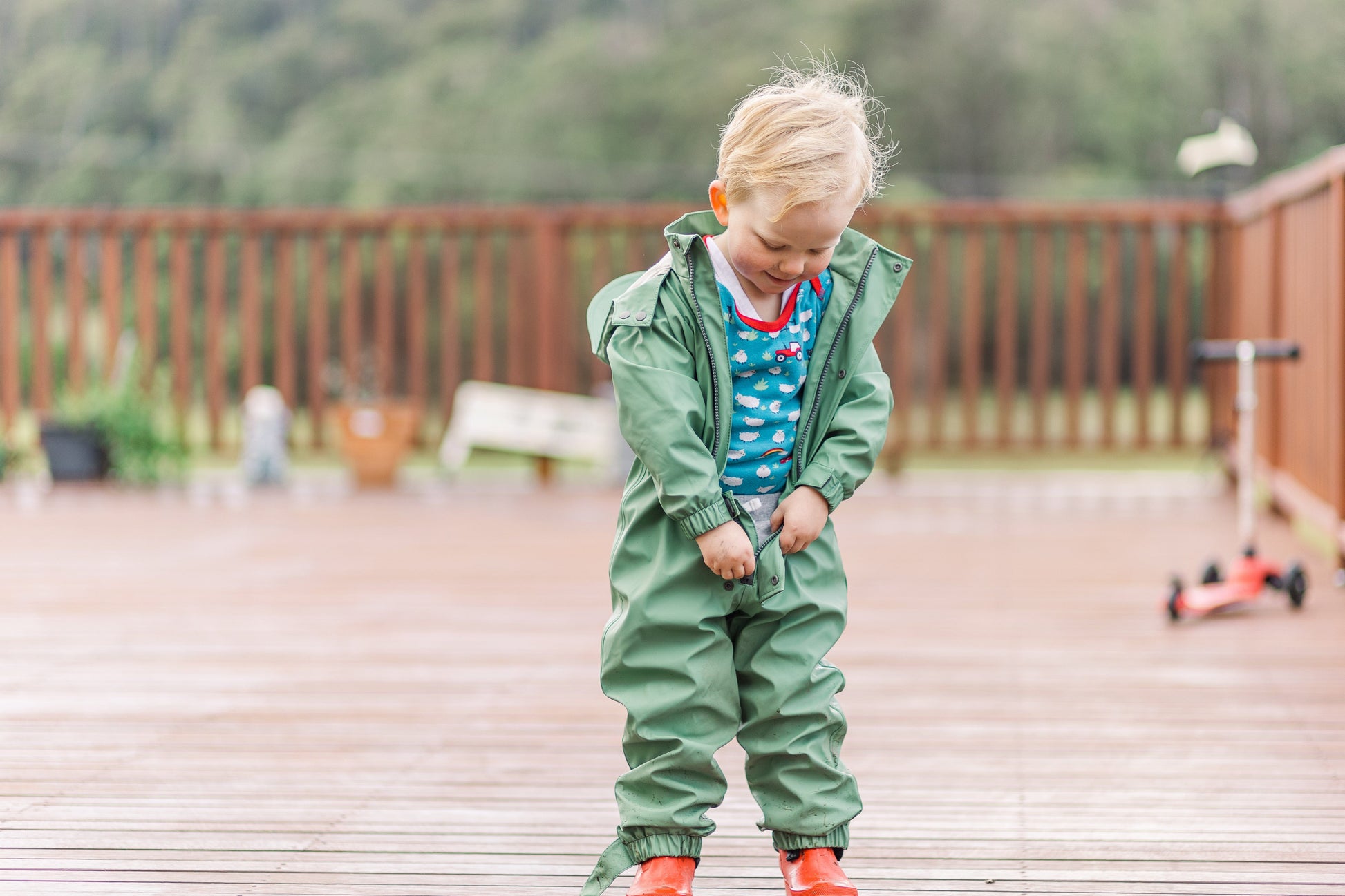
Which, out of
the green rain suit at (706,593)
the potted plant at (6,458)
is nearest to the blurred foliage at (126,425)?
the potted plant at (6,458)

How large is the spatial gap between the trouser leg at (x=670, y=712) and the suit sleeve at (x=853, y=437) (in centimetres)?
18

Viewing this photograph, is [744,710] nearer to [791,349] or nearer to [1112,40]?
[791,349]

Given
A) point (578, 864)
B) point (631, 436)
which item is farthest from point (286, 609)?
point (631, 436)

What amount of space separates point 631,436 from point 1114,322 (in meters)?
6.17

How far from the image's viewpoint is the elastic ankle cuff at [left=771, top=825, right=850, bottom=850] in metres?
1.73

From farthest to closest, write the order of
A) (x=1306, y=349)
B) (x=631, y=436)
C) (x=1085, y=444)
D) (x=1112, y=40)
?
(x=1112, y=40) < (x=1085, y=444) < (x=1306, y=349) < (x=631, y=436)

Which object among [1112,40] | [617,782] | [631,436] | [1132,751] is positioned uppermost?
[1112,40]

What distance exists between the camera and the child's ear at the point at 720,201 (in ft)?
5.64

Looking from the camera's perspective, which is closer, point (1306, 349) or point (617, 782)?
point (617, 782)

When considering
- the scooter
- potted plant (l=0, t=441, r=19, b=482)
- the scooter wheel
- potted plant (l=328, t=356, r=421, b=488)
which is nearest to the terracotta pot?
potted plant (l=328, t=356, r=421, b=488)

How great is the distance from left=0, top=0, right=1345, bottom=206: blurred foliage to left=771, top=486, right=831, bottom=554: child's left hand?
20.3m

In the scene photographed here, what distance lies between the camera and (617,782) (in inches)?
68.6

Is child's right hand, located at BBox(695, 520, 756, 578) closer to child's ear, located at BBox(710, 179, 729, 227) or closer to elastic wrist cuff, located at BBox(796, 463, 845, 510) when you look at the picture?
elastic wrist cuff, located at BBox(796, 463, 845, 510)

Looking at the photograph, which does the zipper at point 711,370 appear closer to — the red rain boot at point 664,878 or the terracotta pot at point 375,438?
the red rain boot at point 664,878
